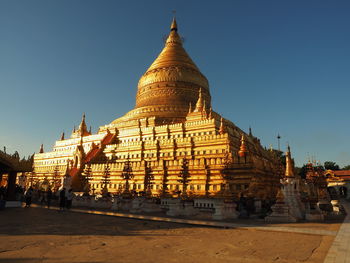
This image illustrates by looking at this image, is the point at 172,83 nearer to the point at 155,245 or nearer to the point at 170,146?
the point at 170,146

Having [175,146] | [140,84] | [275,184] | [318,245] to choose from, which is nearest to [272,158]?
[275,184]

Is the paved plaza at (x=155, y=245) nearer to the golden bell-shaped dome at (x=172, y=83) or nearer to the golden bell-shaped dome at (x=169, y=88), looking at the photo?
the golden bell-shaped dome at (x=169, y=88)

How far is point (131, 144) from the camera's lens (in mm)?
42250

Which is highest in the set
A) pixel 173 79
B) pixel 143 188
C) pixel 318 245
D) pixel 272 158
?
pixel 173 79

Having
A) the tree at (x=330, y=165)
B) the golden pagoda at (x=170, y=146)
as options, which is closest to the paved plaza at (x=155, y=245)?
the golden pagoda at (x=170, y=146)

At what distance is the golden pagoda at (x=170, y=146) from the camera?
101 feet

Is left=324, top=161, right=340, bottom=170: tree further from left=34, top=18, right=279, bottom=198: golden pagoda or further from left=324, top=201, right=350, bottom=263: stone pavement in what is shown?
left=324, top=201, right=350, bottom=263: stone pavement

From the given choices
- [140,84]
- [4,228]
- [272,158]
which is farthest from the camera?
[140,84]

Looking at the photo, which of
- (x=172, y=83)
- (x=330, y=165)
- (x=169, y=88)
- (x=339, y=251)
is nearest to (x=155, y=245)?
(x=339, y=251)

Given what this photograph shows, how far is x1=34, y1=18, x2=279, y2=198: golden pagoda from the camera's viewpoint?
3081 cm

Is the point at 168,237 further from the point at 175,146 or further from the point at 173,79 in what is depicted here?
the point at 173,79

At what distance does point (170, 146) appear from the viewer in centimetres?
3791

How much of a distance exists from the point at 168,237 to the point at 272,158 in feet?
127

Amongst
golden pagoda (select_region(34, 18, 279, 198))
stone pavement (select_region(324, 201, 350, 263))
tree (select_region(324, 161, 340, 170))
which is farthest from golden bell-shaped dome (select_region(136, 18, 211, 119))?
tree (select_region(324, 161, 340, 170))
